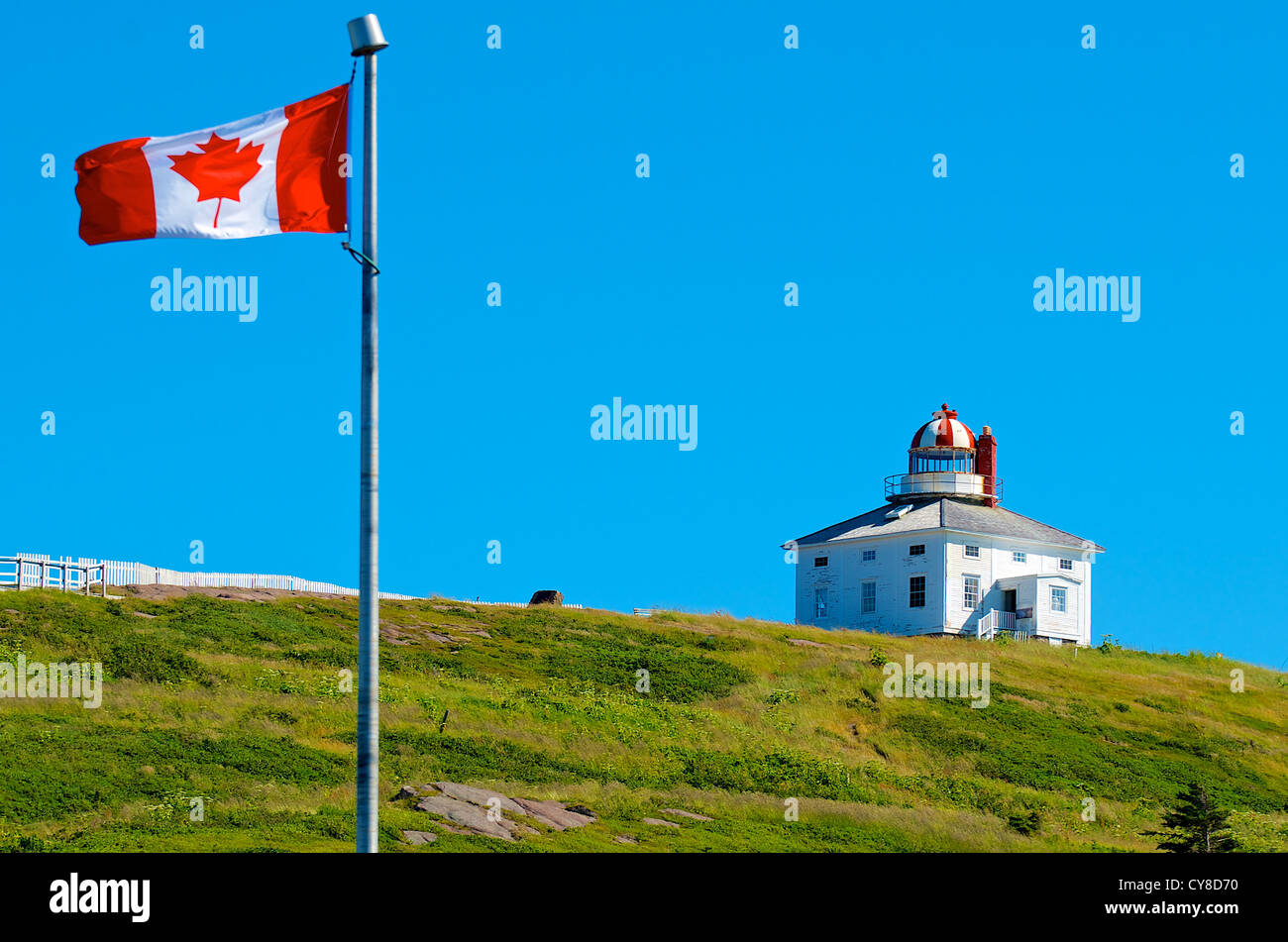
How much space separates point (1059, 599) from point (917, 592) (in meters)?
6.78

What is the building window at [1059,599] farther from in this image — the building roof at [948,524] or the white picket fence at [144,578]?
the white picket fence at [144,578]

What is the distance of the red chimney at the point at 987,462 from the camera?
232ft

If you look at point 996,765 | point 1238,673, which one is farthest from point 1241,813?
point 1238,673

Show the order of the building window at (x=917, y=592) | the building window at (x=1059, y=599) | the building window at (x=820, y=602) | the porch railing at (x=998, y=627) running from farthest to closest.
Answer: the building window at (x=820, y=602)
the building window at (x=1059, y=599)
the building window at (x=917, y=592)
the porch railing at (x=998, y=627)

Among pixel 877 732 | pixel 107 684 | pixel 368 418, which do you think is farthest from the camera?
pixel 877 732

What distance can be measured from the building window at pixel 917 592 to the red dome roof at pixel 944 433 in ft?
29.8

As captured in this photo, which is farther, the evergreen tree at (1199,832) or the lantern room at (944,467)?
the lantern room at (944,467)

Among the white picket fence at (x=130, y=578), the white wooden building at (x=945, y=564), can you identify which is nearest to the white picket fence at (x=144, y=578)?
the white picket fence at (x=130, y=578)

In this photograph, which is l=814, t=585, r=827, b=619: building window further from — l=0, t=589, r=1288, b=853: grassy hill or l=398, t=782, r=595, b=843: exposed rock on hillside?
l=398, t=782, r=595, b=843: exposed rock on hillside

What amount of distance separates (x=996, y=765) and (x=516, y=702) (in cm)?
1226

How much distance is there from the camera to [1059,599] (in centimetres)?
6500

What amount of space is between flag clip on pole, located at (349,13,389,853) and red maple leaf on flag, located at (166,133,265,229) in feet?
4.86
